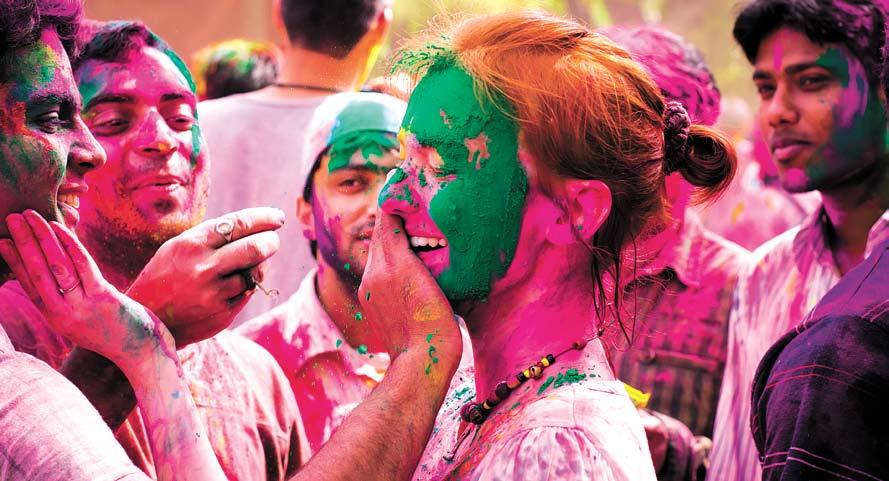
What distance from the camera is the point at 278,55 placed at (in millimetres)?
5895

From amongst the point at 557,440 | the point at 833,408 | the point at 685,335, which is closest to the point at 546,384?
the point at 557,440

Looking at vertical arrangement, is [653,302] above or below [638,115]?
below

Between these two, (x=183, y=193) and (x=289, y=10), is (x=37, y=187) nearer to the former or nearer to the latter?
(x=183, y=193)

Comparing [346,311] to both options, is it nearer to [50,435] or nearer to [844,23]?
[50,435]

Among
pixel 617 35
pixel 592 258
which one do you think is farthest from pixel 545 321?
pixel 617 35

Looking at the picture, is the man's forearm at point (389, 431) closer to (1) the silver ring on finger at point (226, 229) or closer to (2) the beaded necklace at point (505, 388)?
(2) the beaded necklace at point (505, 388)

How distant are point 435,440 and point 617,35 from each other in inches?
101

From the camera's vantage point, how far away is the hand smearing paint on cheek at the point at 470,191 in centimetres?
203

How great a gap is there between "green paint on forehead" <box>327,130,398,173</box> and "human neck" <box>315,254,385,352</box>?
1.11 ft

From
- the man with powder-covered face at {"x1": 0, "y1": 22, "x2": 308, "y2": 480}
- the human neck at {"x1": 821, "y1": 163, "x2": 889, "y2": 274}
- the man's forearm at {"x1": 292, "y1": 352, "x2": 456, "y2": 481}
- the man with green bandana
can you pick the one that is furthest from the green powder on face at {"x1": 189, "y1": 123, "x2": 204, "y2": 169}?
the human neck at {"x1": 821, "y1": 163, "x2": 889, "y2": 274}

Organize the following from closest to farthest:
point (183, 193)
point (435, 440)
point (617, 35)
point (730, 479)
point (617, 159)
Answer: point (617, 159) < point (435, 440) < point (183, 193) < point (730, 479) < point (617, 35)

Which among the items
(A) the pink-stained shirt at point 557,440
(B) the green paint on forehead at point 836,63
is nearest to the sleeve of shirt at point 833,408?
(A) the pink-stained shirt at point 557,440

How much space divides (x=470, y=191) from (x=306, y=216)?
119cm

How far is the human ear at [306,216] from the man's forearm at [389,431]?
4.02ft
